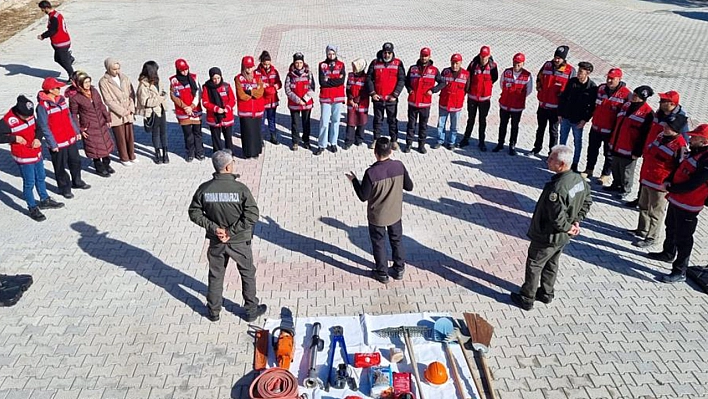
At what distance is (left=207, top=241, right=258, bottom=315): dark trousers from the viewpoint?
582cm

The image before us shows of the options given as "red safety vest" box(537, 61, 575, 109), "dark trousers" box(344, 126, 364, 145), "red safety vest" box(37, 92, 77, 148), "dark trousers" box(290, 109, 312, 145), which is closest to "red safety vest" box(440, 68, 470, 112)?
"red safety vest" box(537, 61, 575, 109)

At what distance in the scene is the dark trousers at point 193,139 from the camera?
974 centimetres

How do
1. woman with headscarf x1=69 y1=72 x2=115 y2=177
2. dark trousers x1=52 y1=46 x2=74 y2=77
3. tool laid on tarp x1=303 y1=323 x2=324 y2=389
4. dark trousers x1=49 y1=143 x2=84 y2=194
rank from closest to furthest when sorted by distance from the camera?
tool laid on tarp x1=303 y1=323 x2=324 y2=389 < dark trousers x1=49 y1=143 x2=84 y2=194 < woman with headscarf x1=69 y1=72 x2=115 y2=177 < dark trousers x1=52 y1=46 x2=74 y2=77

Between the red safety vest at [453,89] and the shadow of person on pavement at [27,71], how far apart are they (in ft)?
34.6

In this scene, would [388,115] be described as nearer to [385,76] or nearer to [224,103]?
[385,76]

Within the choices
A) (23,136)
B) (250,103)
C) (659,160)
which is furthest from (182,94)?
(659,160)

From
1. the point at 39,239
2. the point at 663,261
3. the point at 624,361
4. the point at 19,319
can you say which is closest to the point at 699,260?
the point at 663,261

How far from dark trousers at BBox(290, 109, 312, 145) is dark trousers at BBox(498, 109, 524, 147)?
11.6ft

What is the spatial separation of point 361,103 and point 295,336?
524 centimetres

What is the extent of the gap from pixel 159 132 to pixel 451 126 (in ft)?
17.3

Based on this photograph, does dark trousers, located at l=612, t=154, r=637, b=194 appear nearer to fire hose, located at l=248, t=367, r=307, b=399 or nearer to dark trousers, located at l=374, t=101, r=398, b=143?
dark trousers, located at l=374, t=101, r=398, b=143

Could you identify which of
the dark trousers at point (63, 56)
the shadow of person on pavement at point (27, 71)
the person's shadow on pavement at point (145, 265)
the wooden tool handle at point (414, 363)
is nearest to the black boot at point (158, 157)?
the person's shadow on pavement at point (145, 265)

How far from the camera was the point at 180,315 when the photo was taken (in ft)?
20.5

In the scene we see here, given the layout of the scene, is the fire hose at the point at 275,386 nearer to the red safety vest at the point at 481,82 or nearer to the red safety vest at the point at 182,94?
the red safety vest at the point at 182,94
